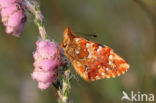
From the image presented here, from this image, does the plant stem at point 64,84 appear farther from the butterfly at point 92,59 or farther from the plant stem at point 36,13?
the plant stem at point 36,13

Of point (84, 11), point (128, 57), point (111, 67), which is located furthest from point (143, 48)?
point (111, 67)

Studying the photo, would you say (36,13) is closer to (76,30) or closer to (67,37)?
(67,37)

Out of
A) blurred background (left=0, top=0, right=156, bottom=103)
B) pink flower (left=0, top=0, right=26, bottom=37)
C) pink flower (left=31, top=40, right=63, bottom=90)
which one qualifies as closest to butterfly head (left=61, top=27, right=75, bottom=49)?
pink flower (left=31, top=40, right=63, bottom=90)

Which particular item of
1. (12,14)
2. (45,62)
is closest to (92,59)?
(45,62)

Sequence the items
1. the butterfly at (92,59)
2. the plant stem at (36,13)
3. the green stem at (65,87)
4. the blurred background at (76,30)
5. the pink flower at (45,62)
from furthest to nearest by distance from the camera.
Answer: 1. the blurred background at (76,30)
2. the plant stem at (36,13)
3. the butterfly at (92,59)
4. the green stem at (65,87)
5. the pink flower at (45,62)

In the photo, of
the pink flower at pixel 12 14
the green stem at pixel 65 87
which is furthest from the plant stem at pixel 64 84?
the pink flower at pixel 12 14

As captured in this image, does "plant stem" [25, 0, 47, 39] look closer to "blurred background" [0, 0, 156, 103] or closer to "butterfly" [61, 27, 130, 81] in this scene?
"butterfly" [61, 27, 130, 81]
